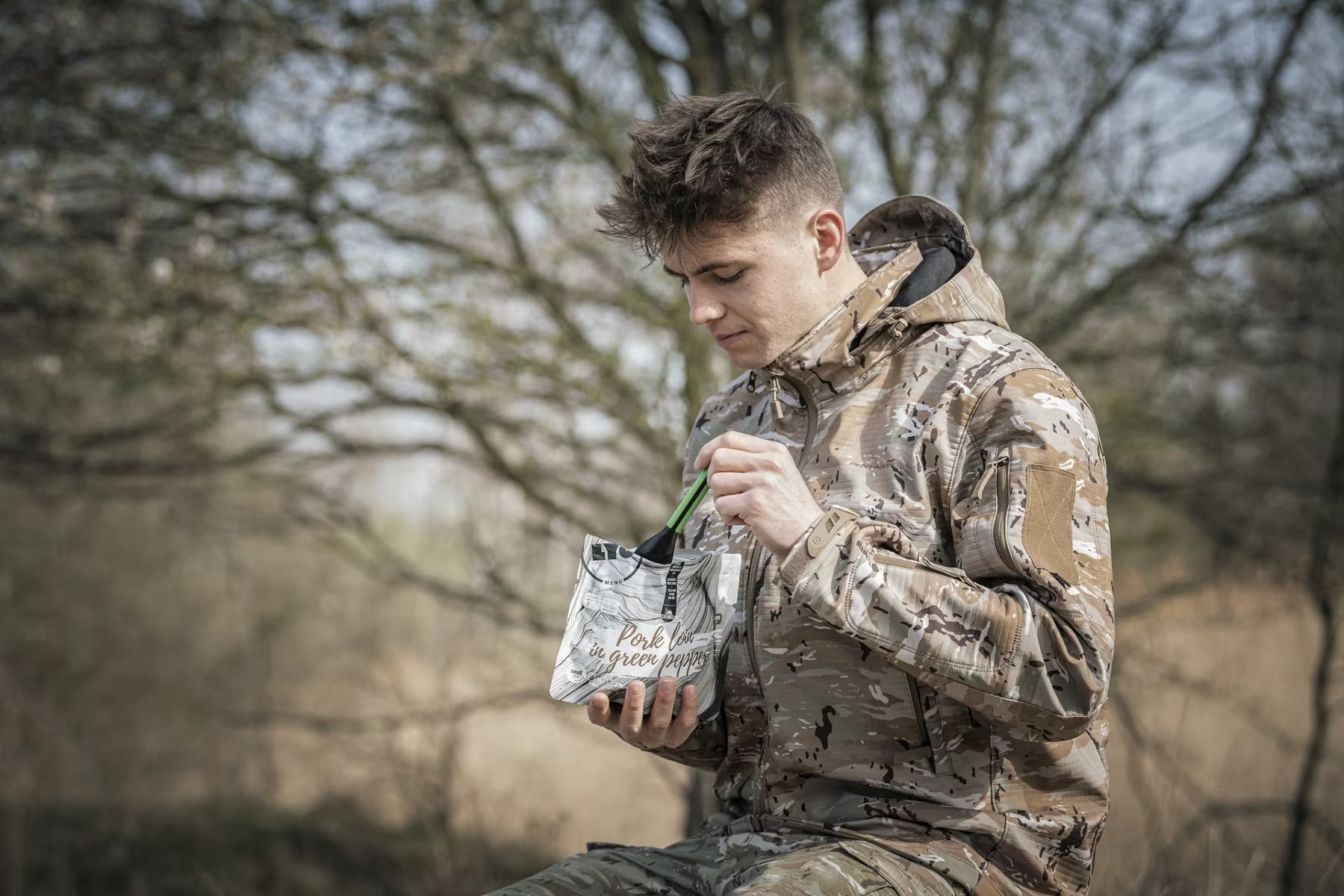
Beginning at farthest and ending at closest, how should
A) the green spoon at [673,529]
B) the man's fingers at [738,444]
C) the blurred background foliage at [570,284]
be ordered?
the blurred background foliage at [570,284], the green spoon at [673,529], the man's fingers at [738,444]

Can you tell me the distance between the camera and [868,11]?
5039mm

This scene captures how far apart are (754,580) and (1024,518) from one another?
533 millimetres

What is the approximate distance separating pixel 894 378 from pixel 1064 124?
12.4ft

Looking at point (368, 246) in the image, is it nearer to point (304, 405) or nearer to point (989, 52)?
point (304, 405)

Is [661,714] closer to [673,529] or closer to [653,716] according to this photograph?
[653,716]

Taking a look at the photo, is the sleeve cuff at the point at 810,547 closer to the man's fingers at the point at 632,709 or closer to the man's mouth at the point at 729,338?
the man's fingers at the point at 632,709

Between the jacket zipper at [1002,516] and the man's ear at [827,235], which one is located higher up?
the man's ear at [827,235]

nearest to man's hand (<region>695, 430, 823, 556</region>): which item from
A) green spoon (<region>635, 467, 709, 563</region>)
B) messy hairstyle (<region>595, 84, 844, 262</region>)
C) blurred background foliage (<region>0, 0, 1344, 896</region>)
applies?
green spoon (<region>635, 467, 709, 563</region>)

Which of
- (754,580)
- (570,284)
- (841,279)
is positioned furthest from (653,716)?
(570,284)

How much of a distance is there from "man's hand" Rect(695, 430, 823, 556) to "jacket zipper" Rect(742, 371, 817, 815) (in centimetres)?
29

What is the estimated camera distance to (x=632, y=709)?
6.09 ft

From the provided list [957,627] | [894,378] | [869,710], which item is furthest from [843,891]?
[894,378]

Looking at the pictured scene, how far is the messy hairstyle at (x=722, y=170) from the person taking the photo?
6.30 ft

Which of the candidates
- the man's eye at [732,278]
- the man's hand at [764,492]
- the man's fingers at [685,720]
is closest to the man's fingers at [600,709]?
the man's fingers at [685,720]
